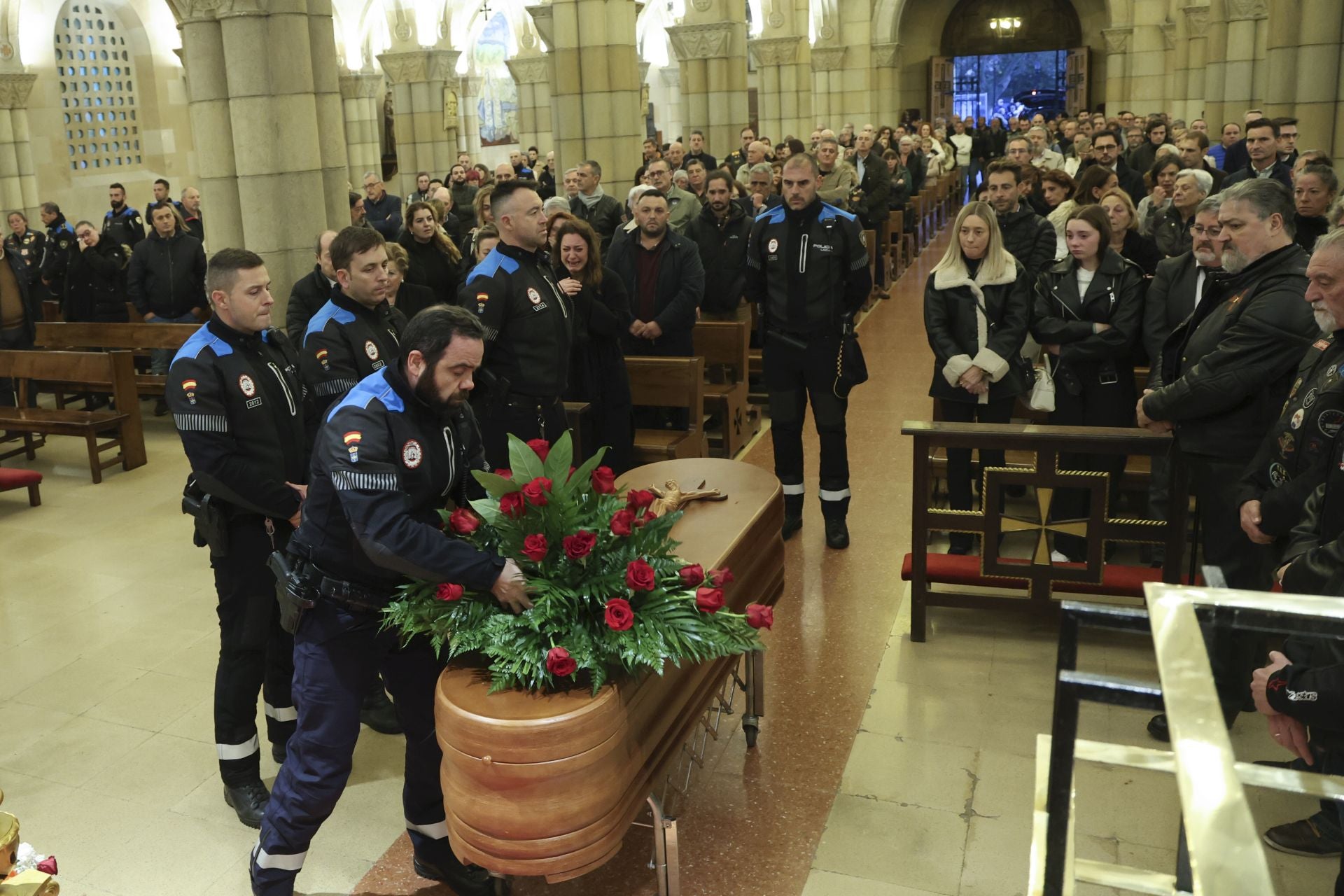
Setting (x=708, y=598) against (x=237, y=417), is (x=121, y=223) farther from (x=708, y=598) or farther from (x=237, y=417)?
(x=708, y=598)

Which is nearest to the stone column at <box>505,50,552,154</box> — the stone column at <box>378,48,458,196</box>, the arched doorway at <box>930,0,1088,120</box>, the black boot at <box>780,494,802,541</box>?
the stone column at <box>378,48,458,196</box>

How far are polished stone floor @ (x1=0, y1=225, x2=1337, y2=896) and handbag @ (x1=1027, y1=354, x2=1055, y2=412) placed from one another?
1.03m

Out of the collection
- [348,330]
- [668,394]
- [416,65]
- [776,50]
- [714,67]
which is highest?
[416,65]

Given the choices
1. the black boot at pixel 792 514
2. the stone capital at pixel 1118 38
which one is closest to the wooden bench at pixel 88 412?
the black boot at pixel 792 514

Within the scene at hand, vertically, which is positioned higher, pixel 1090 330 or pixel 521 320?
pixel 521 320

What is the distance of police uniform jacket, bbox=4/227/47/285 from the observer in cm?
1177

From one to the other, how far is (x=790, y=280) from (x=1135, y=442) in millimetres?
2084

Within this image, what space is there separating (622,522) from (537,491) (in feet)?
0.79

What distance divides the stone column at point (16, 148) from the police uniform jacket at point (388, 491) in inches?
641

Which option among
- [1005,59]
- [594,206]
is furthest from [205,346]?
[1005,59]

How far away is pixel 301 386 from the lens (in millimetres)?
4449

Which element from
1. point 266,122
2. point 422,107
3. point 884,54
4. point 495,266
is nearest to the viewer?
point 495,266

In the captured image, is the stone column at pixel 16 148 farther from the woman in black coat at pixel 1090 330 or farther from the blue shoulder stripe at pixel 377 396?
the blue shoulder stripe at pixel 377 396

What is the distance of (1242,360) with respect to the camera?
4.37 metres
